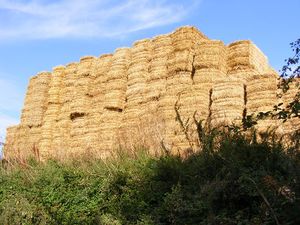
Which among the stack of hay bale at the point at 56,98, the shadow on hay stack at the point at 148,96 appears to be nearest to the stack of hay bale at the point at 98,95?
the shadow on hay stack at the point at 148,96

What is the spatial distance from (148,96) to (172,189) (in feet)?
23.2

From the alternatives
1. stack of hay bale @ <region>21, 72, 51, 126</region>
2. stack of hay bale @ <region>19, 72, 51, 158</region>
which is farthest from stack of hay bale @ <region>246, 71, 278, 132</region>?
stack of hay bale @ <region>21, 72, 51, 126</region>

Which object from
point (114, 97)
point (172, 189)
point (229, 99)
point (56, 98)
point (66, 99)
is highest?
point (56, 98)

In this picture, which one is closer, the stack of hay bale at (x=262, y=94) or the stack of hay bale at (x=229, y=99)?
the stack of hay bale at (x=262, y=94)

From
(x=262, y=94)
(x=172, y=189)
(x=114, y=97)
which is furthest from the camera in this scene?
(x=114, y=97)

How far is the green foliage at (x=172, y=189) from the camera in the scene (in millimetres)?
6070

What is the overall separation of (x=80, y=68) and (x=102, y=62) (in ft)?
3.17

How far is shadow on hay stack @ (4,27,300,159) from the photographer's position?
11594 millimetres

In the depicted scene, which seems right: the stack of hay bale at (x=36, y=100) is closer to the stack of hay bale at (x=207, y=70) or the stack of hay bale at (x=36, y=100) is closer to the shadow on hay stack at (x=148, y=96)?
the shadow on hay stack at (x=148, y=96)

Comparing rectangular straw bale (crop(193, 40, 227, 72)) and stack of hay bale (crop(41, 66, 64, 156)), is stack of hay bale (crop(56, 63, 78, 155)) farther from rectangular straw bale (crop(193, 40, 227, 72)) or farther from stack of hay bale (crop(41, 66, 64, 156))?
rectangular straw bale (crop(193, 40, 227, 72))

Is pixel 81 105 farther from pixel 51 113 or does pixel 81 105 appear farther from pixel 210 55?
pixel 210 55

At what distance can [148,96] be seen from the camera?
44.9 feet

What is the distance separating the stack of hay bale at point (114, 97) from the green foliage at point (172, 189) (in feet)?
16.1

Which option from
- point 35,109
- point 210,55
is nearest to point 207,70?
point 210,55
